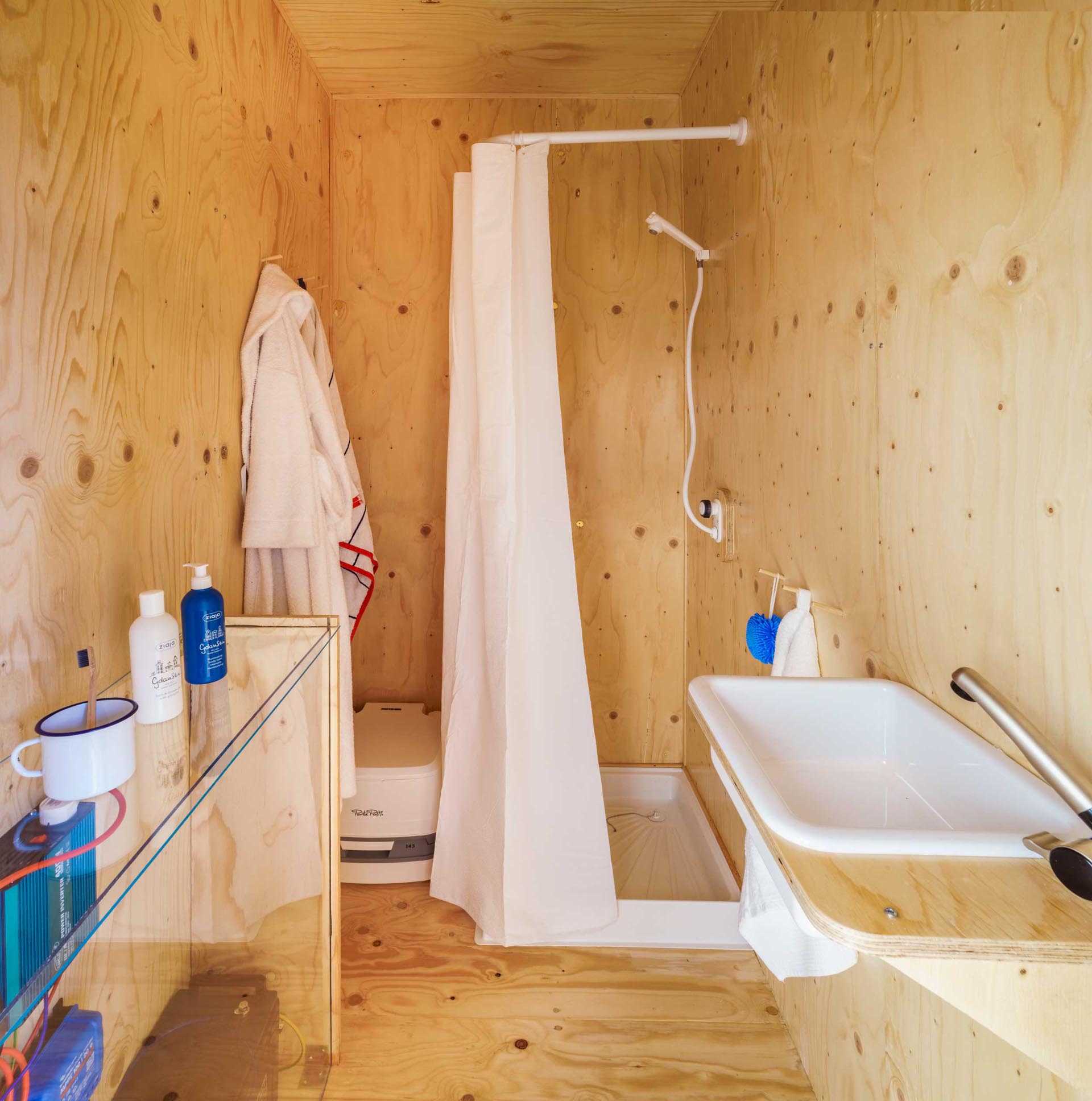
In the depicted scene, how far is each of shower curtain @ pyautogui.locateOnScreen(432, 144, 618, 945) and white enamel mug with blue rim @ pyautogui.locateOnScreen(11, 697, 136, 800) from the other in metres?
1.01

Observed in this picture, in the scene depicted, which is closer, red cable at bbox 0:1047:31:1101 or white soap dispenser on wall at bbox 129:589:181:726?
red cable at bbox 0:1047:31:1101

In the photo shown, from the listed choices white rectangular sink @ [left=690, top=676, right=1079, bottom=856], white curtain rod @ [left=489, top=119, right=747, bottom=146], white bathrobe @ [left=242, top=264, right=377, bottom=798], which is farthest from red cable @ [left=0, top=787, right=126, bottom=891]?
white curtain rod @ [left=489, top=119, right=747, bottom=146]

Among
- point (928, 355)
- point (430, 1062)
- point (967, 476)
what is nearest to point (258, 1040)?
point (430, 1062)

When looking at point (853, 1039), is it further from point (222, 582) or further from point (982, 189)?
point (222, 582)

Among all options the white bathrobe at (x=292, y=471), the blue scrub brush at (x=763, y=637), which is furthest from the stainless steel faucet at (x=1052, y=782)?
the white bathrobe at (x=292, y=471)

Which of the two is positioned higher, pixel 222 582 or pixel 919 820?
pixel 222 582

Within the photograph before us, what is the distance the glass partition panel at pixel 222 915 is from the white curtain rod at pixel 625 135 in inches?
49.0

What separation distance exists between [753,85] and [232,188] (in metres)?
1.26

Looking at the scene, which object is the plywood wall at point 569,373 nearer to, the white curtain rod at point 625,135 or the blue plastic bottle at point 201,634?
the white curtain rod at point 625,135

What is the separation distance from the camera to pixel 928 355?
1.05 metres

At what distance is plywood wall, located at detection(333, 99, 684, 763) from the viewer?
2.44 m

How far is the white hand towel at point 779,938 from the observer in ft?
3.75

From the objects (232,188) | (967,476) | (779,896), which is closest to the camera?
(967,476)

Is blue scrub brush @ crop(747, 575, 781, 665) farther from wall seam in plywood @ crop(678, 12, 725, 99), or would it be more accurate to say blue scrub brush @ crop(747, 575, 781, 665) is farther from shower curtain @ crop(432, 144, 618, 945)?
wall seam in plywood @ crop(678, 12, 725, 99)
